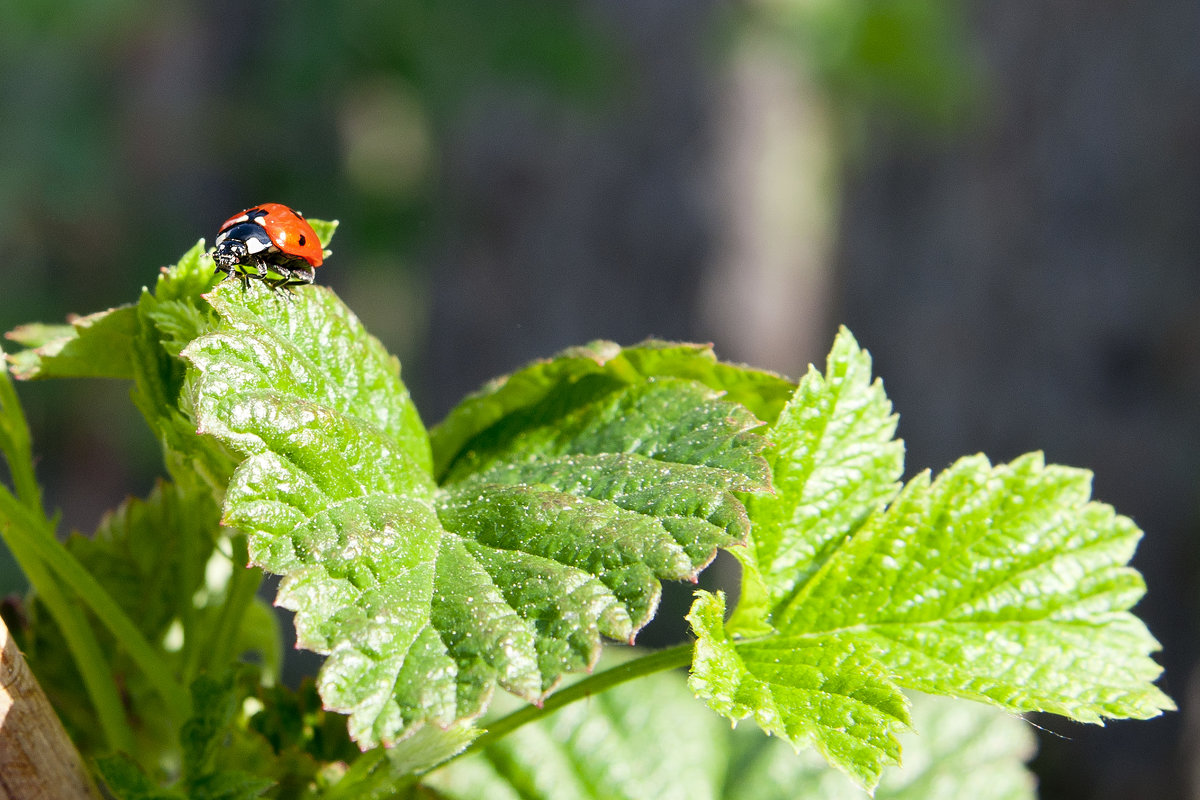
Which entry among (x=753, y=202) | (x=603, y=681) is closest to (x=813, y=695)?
(x=603, y=681)

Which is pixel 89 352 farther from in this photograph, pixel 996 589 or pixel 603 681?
pixel 996 589

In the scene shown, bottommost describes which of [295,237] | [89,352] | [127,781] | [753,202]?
[127,781]

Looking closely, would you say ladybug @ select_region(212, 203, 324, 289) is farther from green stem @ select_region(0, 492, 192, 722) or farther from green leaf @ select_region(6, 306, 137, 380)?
green stem @ select_region(0, 492, 192, 722)

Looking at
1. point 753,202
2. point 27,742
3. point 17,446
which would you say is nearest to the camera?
point 27,742

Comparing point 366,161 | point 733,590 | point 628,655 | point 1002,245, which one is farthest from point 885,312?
point 628,655

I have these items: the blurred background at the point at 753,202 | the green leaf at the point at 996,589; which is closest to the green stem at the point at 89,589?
the green leaf at the point at 996,589

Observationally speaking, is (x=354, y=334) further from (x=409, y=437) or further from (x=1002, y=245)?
(x=1002, y=245)

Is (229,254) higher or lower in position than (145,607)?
higher

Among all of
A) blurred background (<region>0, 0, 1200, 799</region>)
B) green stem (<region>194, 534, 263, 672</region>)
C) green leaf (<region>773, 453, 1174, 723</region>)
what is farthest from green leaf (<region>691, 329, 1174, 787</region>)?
blurred background (<region>0, 0, 1200, 799</region>)
